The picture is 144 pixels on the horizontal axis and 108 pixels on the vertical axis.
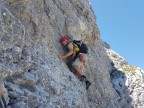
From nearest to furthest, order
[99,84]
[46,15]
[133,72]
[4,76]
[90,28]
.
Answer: [4,76]
[46,15]
[99,84]
[90,28]
[133,72]

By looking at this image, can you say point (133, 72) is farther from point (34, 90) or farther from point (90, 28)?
point (34, 90)

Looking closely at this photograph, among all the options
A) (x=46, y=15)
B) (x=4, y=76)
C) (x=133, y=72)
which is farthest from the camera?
(x=133, y=72)

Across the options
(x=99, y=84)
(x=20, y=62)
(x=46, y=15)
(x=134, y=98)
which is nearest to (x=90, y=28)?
(x=99, y=84)

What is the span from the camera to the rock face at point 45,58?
15.0m

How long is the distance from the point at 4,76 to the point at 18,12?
4378 mm

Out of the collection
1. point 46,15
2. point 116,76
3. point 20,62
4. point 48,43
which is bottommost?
point 20,62

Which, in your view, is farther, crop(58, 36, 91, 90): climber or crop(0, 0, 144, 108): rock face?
crop(58, 36, 91, 90): climber

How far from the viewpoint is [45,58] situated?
17516 mm

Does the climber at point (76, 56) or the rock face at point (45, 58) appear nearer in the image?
the rock face at point (45, 58)

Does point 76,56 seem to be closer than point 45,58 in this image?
No

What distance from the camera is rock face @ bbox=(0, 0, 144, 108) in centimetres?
1497

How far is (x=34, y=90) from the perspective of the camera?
15320mm

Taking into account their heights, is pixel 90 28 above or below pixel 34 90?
above

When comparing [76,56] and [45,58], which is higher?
[76,56]
